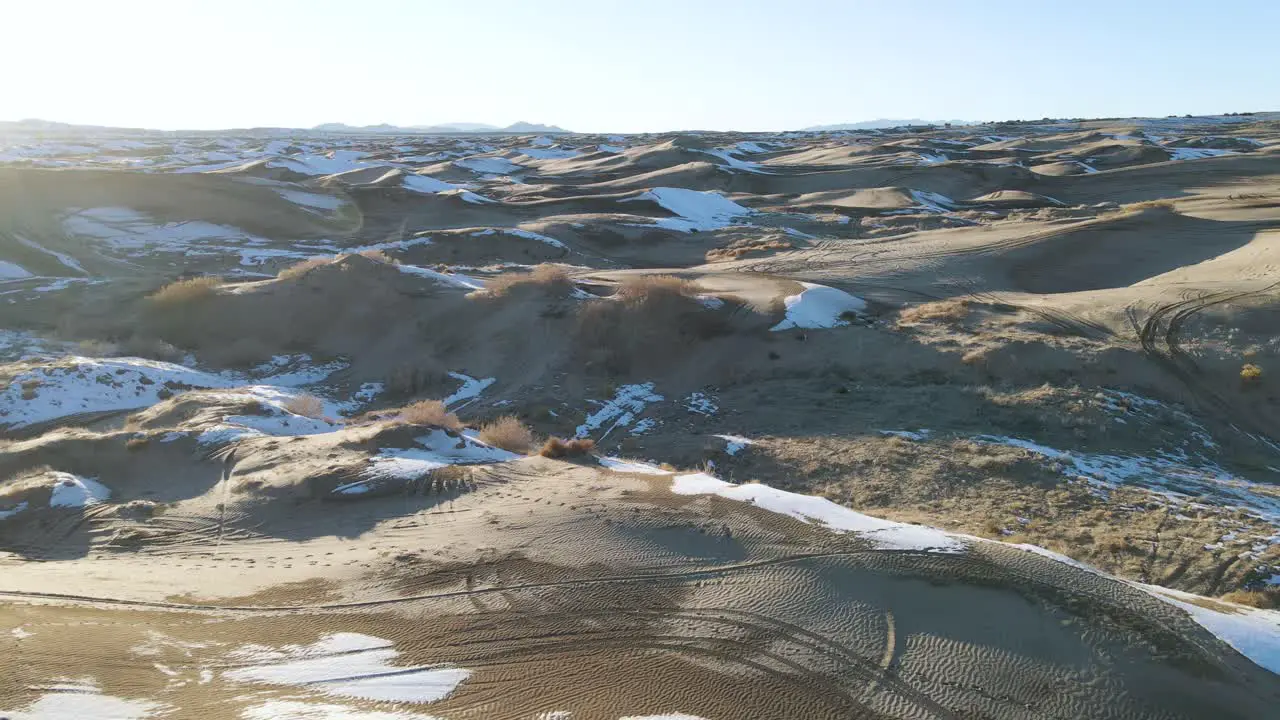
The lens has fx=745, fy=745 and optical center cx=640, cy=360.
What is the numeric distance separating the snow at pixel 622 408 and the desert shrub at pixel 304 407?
4.50m

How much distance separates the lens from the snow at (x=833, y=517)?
21.1 feet

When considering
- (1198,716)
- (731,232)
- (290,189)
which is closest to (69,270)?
(290,189)

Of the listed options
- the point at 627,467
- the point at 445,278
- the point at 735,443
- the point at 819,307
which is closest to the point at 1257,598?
the point at 627,467

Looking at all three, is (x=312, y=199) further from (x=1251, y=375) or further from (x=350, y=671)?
(x=1251, y=375)

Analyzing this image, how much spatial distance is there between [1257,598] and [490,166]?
201 ft

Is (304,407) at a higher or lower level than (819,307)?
lower

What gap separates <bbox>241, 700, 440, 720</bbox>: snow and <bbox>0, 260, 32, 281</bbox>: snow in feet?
83.5

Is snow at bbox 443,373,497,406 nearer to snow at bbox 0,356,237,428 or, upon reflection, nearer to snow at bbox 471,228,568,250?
snow at bbox 0,356,237,428

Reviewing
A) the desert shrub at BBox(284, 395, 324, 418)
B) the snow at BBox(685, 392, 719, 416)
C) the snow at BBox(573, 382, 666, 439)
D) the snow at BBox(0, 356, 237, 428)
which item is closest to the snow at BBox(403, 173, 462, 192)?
the snow at BBox(0, 356, 237, 428)

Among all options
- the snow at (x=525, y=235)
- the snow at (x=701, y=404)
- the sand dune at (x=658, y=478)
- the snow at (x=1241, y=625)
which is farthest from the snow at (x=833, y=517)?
the snow at (x=525, y=235)

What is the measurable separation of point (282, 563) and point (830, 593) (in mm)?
5068

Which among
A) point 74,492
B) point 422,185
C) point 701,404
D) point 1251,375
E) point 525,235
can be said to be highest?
point 422,185

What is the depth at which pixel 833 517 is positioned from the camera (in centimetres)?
711

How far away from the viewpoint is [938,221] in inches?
1169
